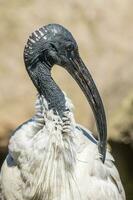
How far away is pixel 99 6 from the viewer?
11062mm

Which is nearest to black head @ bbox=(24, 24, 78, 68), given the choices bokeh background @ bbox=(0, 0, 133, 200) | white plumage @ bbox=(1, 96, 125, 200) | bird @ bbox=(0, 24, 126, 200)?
bird @ bbox=(0, 24, 126, 200)

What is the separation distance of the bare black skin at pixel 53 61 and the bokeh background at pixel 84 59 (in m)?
3.68

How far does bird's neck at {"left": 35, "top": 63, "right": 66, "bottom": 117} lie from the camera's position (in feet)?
20.5

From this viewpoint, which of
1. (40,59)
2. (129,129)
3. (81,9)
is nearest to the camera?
(40,59)

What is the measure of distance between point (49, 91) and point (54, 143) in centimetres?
34

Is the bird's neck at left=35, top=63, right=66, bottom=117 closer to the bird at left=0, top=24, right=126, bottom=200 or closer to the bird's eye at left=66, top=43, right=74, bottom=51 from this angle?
the bird at left=0, top=24, right=126, bottom=200

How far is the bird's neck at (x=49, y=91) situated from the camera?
6250mm

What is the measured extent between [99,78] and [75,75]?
4.28m

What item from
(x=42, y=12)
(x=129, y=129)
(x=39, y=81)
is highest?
(x=42, y=12)

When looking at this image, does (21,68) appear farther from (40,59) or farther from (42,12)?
(40,59)

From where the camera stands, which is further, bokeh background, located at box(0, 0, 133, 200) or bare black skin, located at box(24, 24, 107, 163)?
bokeh background, located at box(0, 0, 133, 200)

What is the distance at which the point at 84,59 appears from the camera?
10680 millimetres

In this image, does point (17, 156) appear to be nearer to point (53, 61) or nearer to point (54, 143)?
point (54, 143)

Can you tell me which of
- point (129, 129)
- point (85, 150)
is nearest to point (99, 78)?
point (129, 129)
